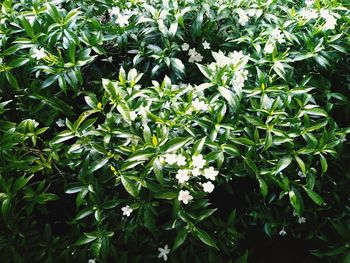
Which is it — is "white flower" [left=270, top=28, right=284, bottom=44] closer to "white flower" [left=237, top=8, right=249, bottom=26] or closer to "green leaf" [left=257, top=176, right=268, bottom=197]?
"white flower" [left=237, top=8, right=249, bottom=26]

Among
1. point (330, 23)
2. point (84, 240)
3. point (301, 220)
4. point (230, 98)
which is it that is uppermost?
point (330, 23)

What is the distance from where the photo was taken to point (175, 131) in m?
1.71

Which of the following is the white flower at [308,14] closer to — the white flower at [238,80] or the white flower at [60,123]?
the white flower at [238,80]

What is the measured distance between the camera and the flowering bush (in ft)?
5.53

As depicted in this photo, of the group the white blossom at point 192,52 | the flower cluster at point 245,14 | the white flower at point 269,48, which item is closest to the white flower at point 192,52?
the white blossom at point 192,52

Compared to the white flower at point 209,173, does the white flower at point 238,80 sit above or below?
above

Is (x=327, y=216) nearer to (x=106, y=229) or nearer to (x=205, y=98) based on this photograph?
(x=205, y=98)

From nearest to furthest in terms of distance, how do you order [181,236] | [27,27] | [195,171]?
[195,171], [181,236], [27,27]

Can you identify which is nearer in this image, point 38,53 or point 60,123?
point 38,53

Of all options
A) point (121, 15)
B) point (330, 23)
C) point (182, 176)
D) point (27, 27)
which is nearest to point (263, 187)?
point (182, 176)

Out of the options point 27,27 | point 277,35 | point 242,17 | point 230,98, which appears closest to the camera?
point 230,98

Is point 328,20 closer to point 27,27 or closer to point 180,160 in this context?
point 180,160

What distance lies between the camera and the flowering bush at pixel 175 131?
1.68 meters

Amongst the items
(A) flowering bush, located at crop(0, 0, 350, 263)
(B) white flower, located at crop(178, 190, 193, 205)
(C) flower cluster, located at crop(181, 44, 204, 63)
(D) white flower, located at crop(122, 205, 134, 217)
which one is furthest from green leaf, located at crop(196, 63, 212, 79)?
(D) white flower, located at crop(122, 205, 134, 217)
